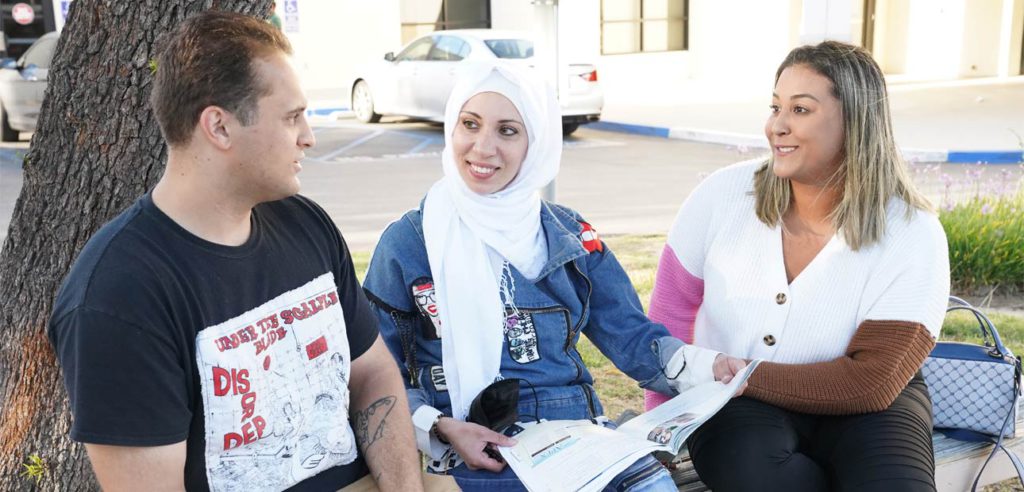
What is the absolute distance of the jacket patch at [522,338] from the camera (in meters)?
2.93

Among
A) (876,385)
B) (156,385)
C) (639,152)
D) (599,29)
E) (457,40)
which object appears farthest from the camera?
(599,29)

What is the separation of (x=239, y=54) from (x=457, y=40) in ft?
45.3

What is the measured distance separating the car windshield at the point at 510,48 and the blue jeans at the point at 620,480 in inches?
497

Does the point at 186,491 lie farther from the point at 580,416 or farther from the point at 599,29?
the point at 599,29

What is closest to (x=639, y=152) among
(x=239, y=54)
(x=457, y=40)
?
(x=457, y=40)

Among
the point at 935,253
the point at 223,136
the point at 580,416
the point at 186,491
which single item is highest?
the point at 223,136

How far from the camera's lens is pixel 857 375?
2.95m

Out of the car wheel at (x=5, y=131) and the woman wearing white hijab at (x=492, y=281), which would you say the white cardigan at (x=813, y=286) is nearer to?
the woman wearing white hijab at (x=492, y=281)

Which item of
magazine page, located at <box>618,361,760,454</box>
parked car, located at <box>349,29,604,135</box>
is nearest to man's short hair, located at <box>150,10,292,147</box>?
magazine page, located at <box>618,361,760,454</box>

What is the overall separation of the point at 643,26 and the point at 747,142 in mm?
10710

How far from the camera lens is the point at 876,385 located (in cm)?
293

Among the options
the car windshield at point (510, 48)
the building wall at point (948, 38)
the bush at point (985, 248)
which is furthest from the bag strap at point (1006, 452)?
the building wall at point (948, 38)

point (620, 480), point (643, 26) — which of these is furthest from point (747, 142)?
point (620, 480)

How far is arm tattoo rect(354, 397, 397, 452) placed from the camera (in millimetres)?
2453
